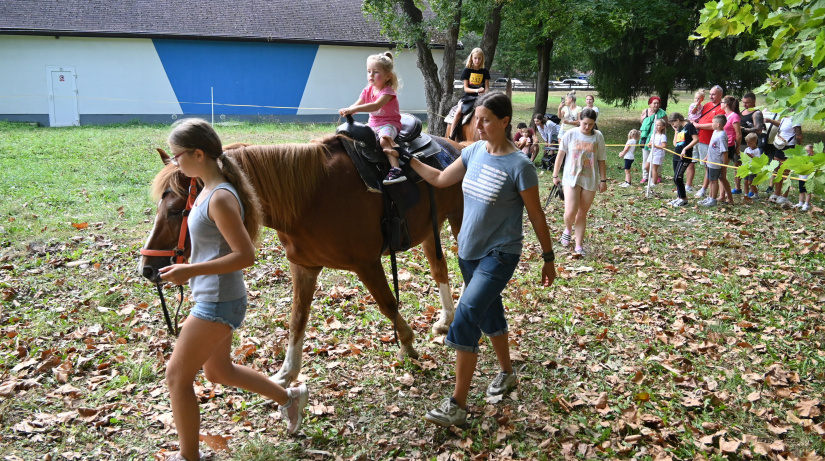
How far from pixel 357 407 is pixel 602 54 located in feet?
67.2

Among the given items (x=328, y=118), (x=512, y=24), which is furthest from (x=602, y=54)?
(x=328, y=118)

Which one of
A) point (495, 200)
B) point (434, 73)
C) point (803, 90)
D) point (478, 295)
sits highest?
point (434, 73)

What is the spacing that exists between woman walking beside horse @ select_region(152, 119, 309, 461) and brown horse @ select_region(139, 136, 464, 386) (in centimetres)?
42

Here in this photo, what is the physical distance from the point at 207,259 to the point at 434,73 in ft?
45.5

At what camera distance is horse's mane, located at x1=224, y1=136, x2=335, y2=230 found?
3.82 m

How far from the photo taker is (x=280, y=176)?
389 cm

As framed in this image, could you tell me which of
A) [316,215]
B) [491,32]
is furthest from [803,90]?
[491,32]

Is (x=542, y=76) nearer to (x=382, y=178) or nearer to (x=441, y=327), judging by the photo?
(x=441, y=327)

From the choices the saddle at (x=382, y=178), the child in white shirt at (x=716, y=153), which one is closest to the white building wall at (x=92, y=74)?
the child in white shirt at (x=716, y=153)

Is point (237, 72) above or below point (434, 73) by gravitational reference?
above

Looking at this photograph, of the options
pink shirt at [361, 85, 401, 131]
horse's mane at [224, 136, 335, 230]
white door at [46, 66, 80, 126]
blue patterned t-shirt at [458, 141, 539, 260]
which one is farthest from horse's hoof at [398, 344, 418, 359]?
white door at [46, 66, 80, 126]

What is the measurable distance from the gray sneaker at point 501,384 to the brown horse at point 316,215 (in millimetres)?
793

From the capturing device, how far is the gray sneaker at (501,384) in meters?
4.37

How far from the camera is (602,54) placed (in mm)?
21750
